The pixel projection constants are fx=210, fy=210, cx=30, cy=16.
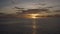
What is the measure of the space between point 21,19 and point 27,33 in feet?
41.2

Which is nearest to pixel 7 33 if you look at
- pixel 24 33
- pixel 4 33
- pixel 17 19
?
pixel 4 33

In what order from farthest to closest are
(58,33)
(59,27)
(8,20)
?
(8,20), (59,27), (58,33)

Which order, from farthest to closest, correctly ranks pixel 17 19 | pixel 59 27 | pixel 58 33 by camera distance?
pixel 17 19 < pixel 59 27 < pixel 58 33

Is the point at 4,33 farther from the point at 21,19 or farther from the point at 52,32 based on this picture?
the point at 21,19

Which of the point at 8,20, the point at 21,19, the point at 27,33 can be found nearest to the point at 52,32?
the point at 27,33

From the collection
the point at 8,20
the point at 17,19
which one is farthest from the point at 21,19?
the point at 8,20

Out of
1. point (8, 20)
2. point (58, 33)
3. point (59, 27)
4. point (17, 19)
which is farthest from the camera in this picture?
point (17, 19)

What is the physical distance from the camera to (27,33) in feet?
65.5

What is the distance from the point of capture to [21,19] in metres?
32.4

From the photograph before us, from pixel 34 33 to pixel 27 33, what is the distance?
2.94 ft

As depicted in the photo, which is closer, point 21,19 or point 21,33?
point 21,33

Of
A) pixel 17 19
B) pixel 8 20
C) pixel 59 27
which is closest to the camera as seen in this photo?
pixel 59 27

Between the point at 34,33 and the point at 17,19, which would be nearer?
the point at 34,33

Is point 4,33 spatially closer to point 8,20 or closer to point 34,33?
point 34,33
